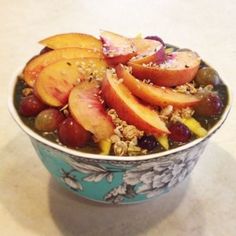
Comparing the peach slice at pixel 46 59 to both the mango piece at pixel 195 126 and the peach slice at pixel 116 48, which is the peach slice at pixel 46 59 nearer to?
the peach slice at pixel 116 48

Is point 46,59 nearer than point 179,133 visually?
Answer: No

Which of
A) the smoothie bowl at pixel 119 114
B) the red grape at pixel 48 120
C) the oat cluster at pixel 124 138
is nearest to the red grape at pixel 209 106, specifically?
the smoothie bowl at pixel 119 114

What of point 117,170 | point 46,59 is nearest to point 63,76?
point 46,59

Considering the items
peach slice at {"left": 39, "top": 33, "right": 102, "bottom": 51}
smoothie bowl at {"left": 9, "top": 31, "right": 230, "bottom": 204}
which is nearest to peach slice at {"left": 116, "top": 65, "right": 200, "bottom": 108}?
smoothie bowl at {"left": 9, "top": 31, "right": 230, "bottom": 204}

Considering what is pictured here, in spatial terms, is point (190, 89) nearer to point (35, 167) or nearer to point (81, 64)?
point (81, 64)

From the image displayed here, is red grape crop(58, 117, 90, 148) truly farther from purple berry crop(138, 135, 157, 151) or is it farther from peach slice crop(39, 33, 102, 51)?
peach slice crop(39, 33, 102, 51)

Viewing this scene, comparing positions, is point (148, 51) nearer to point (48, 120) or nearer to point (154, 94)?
point (154, 94)
